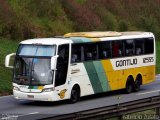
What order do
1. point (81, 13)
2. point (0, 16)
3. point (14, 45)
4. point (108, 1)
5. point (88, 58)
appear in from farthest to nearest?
point (108, 1)
point (81, 13)
point (0, 16)
point (14, 45)
point (88, 58)

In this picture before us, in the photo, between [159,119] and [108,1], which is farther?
[108,1]

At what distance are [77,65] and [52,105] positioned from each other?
6.58 ft

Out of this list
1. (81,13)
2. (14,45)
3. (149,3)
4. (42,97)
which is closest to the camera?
(42,97)

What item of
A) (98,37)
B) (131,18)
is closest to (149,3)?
(131,18)

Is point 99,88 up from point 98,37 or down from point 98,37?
down

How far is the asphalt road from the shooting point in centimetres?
2058

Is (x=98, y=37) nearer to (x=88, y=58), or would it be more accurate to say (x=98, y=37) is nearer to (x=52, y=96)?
(x=88, y=58)

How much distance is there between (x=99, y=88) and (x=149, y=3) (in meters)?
44.9

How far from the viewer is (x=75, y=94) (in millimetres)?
24250

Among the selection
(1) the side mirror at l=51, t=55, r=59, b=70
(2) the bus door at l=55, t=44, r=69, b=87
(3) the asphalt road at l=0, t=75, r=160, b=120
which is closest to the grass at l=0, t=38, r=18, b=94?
(3) the asphalt road at l=0, t=75, r=160, b=120

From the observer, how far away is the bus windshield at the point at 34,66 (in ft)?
74.9

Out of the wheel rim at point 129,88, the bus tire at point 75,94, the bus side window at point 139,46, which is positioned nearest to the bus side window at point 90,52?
the bus tire at point 75,94

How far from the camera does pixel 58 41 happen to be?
76.8 feet

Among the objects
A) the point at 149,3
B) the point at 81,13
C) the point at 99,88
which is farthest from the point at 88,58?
the point at 149,3
